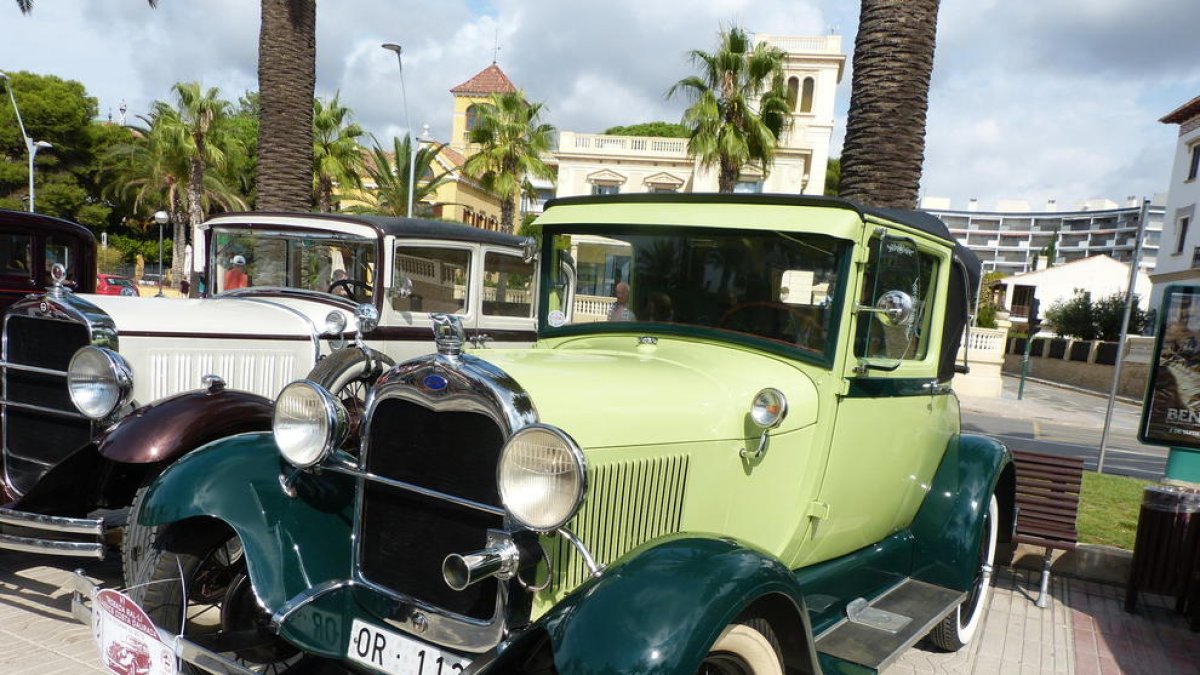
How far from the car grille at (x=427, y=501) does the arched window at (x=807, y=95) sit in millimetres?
37828

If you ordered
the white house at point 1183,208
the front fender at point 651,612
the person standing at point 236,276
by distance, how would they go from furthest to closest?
the white house at point 1183,208, the person standing at point 236,276, the front fender at point 651,612

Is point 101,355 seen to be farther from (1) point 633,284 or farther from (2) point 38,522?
(1) point 633,284

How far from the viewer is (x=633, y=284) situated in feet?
11.3

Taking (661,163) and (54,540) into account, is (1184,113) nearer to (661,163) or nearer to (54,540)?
(661,163)

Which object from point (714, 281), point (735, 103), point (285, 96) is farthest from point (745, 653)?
point (735, 103)

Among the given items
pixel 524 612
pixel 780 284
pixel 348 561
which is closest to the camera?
pixel 524 612

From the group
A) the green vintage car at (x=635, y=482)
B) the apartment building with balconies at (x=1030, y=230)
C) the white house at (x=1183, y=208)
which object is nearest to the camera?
the green vintage car at (x=635, y=482)

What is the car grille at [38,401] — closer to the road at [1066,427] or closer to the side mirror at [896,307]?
the side mirror at [896,307]

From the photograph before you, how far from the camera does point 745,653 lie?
224cm

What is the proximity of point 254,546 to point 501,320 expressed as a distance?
146 inches

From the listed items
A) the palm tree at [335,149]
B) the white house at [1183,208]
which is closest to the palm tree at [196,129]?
the palm tree at [335,149]

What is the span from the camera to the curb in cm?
532

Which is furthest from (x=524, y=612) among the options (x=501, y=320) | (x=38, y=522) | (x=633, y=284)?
(x=501, y=320)

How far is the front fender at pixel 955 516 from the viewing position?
384 cm
